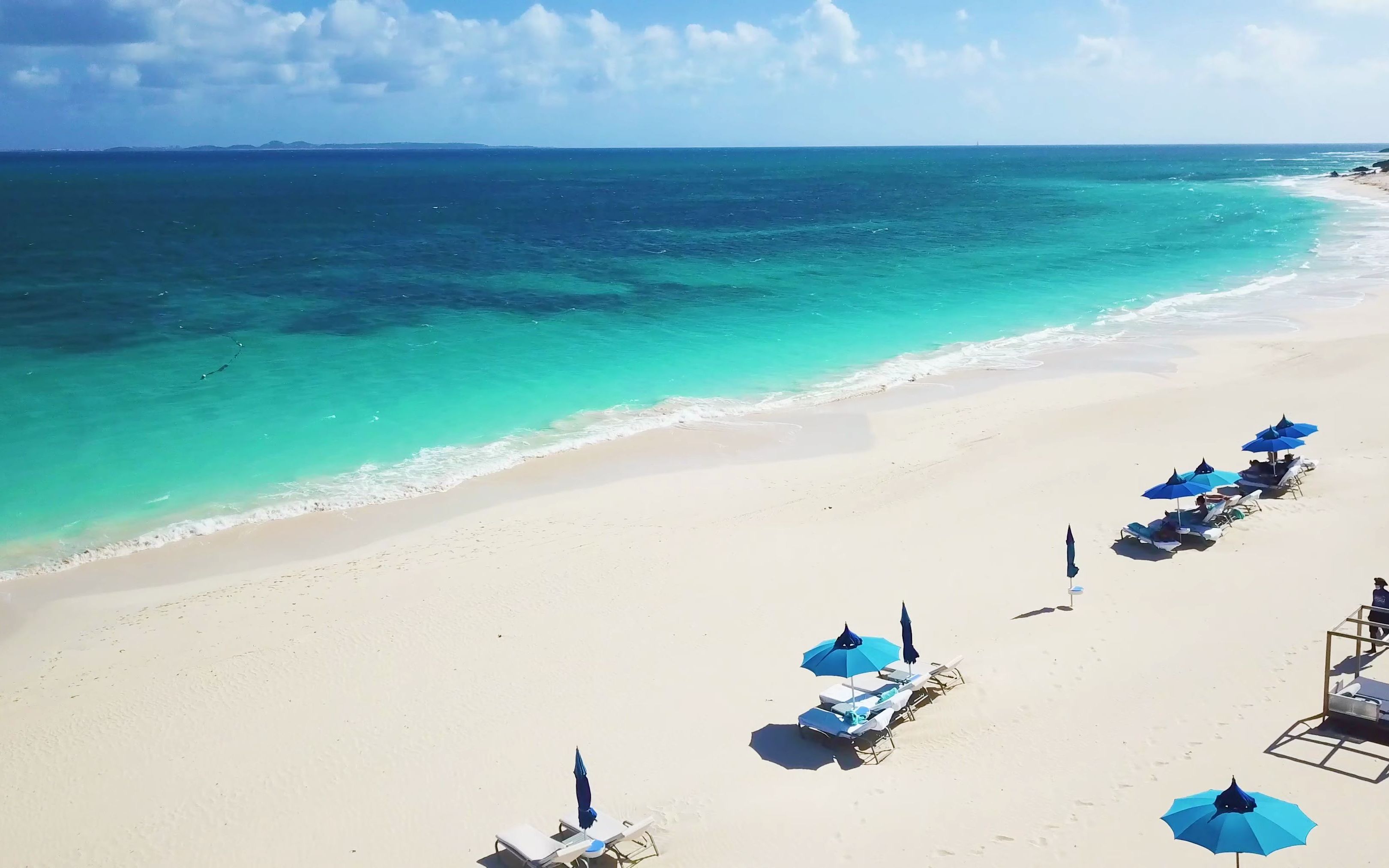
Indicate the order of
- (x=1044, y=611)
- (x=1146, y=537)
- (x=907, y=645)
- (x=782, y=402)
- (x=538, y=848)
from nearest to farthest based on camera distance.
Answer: (x=538, y=848)
(x=907, y=645)
(x=1044, y=611)
(x=1146, y=537)
(x=782, y=402)

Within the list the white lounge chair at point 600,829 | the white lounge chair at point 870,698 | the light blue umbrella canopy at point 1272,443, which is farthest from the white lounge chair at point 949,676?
the light blue umbrella canopy at point 1272,443

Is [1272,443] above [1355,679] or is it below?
above

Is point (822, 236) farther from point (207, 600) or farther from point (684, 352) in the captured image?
point (207, 600)

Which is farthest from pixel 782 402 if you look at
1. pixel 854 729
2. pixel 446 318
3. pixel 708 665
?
pixel 446 318

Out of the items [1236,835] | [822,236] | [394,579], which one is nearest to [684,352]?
[394,579]

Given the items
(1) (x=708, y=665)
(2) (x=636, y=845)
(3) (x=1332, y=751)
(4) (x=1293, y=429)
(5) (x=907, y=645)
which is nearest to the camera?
(2) (x=636, y=845)

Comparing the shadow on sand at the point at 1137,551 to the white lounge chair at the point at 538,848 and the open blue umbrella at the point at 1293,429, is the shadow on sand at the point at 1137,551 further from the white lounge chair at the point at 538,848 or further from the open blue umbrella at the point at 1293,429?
the white lounge chair at the point at 538,848

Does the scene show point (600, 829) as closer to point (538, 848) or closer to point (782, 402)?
point (538, 848)
